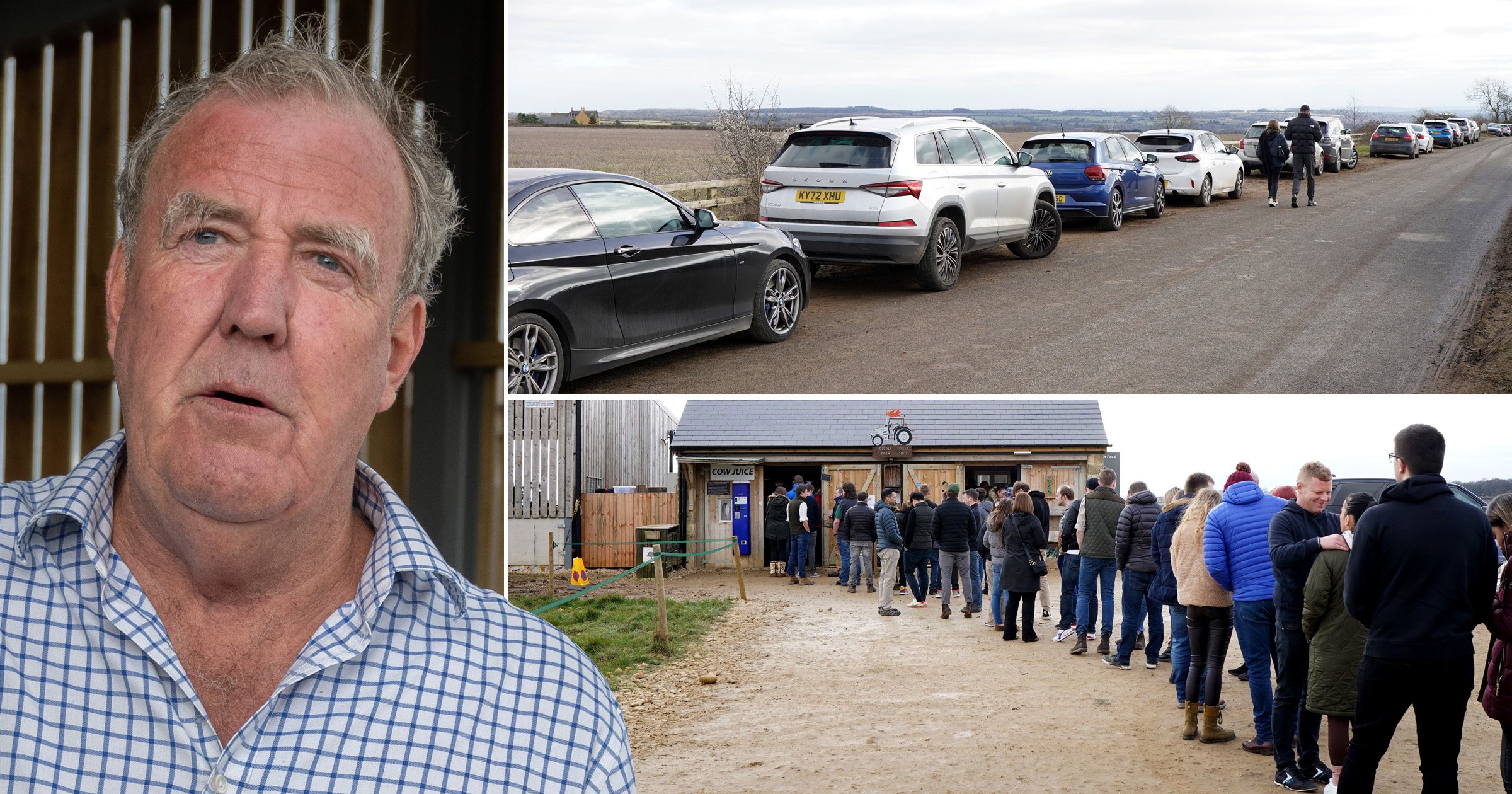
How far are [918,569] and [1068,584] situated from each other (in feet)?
11.1

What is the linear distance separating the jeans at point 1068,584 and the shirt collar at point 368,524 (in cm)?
874

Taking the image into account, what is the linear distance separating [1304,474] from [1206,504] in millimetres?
1147

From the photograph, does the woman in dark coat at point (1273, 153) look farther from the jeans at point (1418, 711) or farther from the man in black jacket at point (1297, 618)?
the jeans at point (1418, 711)

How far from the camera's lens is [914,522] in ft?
40.9

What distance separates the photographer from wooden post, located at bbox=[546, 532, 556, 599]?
13.7 metres

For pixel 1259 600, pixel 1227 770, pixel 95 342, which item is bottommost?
pixel 1227 770

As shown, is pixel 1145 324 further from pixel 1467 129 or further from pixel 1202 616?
pixel 1467 129

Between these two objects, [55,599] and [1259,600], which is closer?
[55,599]

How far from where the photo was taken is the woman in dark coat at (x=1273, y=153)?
527 inches

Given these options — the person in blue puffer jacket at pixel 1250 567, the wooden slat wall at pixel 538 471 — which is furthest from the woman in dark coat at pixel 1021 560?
the wooden slat wall at pixel 538 471

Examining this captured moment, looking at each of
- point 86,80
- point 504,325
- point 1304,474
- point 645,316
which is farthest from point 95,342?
point 1304,474

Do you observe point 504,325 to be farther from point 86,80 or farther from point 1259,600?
point 1259,600

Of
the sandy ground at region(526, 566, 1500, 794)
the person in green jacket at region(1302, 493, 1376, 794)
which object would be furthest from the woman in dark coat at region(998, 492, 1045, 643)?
the person in green jacket at region(1302, 493, 1376, 794)

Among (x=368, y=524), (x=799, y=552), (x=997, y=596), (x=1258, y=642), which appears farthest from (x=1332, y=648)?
(x=799, y=552)
